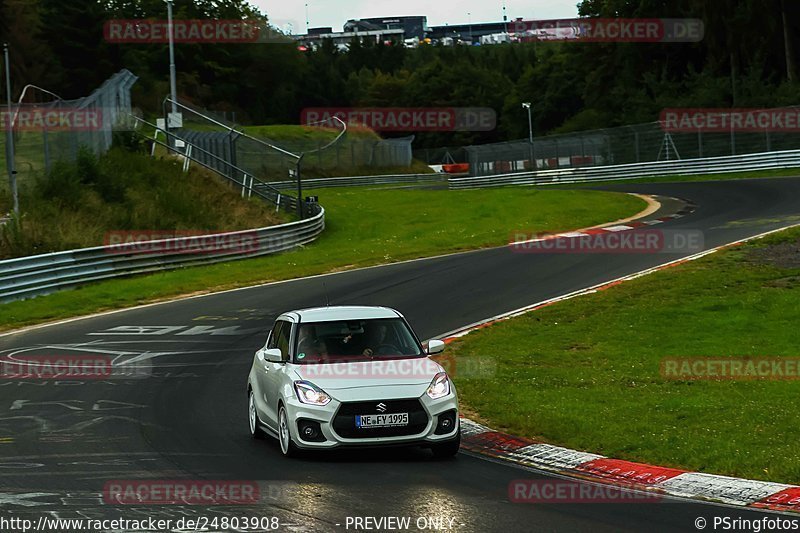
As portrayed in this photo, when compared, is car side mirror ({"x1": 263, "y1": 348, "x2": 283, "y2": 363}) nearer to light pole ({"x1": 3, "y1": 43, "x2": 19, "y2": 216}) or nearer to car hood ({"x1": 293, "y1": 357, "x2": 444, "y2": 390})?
car hood ({"x1": 293, "y1": 357, "x2": 444, "y2": 390})

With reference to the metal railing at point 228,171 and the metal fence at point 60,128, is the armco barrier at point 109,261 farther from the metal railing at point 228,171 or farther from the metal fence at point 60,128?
the metal railing at point 228,171

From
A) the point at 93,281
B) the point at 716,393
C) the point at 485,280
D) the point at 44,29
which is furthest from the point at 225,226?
the point at 44,29

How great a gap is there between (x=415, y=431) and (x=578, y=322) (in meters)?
10.0

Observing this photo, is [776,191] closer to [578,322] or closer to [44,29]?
[578,322]

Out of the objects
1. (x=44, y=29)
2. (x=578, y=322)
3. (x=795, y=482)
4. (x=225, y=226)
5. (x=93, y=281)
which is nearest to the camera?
(x=795, y=482)

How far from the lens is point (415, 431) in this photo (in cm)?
1127

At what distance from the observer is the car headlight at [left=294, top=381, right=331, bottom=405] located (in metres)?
11.4

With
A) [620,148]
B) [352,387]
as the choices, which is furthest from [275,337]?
[620,148]

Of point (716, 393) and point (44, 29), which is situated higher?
point (44, 29)

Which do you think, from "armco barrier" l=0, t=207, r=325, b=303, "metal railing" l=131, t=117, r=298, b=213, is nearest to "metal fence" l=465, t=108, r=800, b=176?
"metal railing" l=131, t=117, r=298, b=213

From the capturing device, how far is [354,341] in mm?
12523

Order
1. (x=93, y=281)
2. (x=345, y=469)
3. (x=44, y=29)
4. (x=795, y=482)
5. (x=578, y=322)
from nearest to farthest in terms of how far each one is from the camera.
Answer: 1. (x=795, y=482)
2. (x=345, y=469)
3. (x=578, y=322)
4. (x=93, y=281)
5. (x=44, y=29)

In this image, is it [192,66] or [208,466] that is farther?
[192,66]

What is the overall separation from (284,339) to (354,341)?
0.91m
